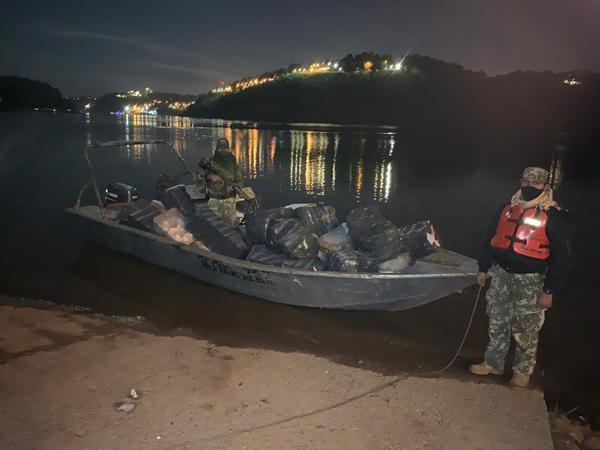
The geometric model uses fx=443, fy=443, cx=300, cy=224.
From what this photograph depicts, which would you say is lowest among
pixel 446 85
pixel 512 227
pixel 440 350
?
pixel 440 350

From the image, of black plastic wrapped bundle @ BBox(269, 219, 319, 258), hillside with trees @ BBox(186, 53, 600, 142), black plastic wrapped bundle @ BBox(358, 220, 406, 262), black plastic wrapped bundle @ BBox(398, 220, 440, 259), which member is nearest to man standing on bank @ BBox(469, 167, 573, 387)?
black plastic wrapped bundle @ BBox(358, 220, 406, 262)

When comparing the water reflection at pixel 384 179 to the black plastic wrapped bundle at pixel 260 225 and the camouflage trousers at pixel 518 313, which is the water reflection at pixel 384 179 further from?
the camouflage trousers at pixel 518 313

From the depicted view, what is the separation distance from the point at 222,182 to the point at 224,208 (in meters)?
0.54

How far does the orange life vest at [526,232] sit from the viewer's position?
3.97 m

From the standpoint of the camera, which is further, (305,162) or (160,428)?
(305,162)

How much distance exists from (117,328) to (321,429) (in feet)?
10.8

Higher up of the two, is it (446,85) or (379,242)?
(446,85)

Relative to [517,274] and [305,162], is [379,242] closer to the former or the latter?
[517,274]

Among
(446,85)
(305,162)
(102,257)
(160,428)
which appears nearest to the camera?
(160,428)

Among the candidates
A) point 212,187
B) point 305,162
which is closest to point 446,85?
point 305,162

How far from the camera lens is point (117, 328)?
227 inches

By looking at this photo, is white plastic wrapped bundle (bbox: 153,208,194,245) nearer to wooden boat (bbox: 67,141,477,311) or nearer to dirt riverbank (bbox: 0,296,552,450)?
wooden boat (bbox: 67,141,477,311)

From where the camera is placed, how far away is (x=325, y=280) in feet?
20.1

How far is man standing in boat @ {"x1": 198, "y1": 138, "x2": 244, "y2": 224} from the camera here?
8250mm
